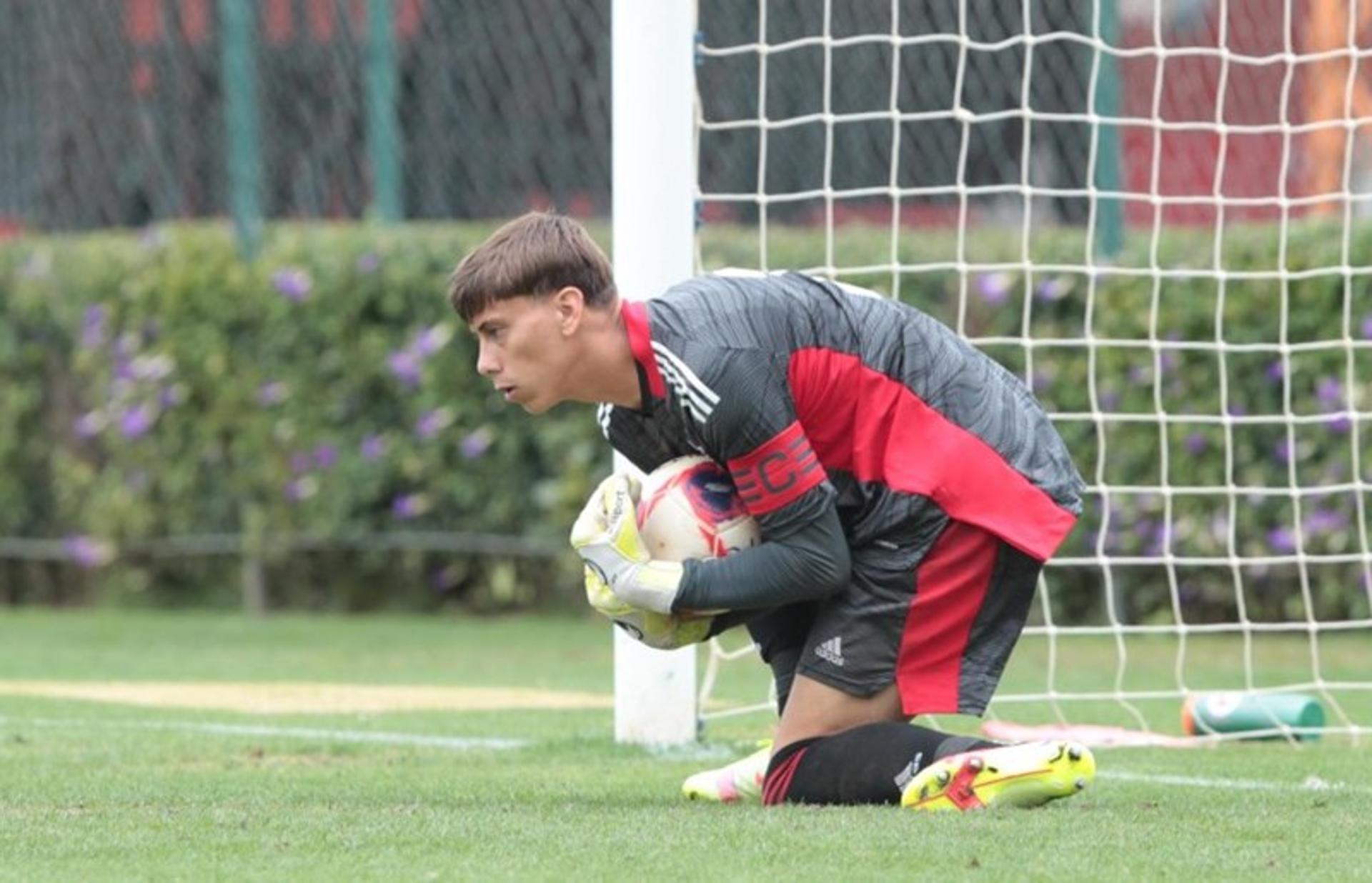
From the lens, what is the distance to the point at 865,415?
498cm

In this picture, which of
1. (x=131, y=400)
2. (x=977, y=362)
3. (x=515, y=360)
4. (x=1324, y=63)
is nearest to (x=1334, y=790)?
(x=977, y=362)

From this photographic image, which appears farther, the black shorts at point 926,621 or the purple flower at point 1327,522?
the purple flower at point 1327,522

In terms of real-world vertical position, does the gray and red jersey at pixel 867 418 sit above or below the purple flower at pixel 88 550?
above

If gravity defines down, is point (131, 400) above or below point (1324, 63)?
below

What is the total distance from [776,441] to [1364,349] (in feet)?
16.9

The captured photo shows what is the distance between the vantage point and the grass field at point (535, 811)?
158 inches

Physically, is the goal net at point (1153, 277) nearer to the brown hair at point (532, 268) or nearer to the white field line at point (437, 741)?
the white field line at point (437, 741)

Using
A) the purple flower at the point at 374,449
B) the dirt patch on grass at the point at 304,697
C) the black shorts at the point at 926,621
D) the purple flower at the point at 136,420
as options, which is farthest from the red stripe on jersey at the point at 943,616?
the purple flower at the point at 136,420

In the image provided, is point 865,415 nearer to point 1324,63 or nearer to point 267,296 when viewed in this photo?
point 1324,63

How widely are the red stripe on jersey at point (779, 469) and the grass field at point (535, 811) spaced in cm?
56

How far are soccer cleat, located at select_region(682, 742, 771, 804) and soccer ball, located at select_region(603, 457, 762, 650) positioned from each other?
37 cm

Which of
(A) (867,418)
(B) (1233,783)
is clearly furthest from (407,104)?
(A) (867,418)

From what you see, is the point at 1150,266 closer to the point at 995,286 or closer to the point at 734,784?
the point at 995,286

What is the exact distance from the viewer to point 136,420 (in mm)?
11914
